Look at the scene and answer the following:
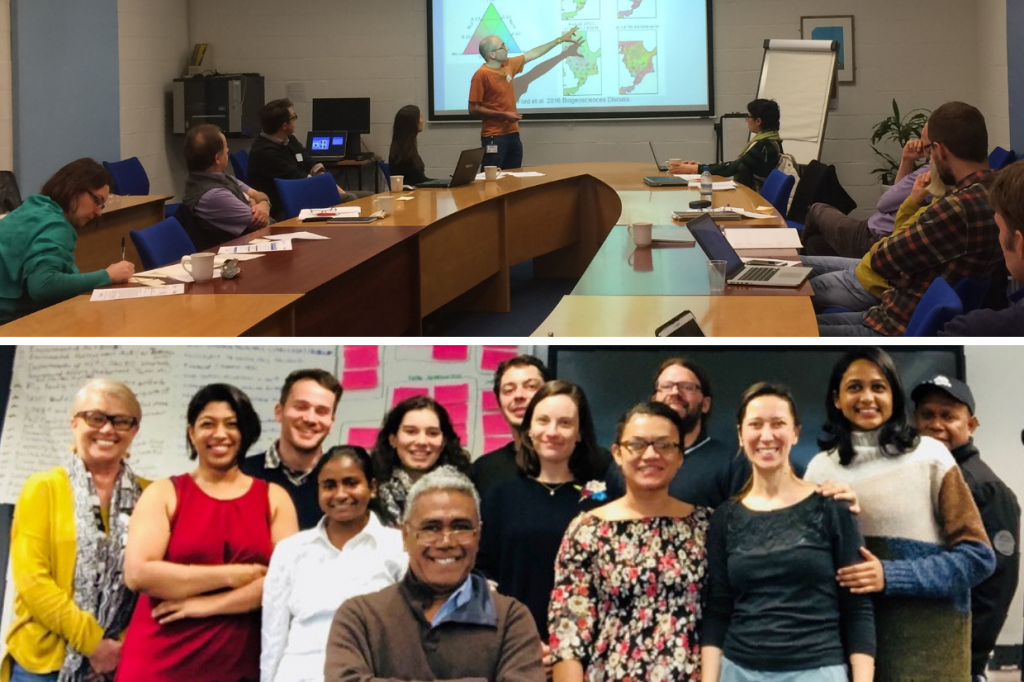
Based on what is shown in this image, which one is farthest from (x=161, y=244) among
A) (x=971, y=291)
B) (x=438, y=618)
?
(x=438, y=618)

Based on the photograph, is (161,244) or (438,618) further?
(161,244)

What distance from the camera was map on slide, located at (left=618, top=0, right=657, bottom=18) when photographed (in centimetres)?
905

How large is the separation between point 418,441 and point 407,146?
6.04 meters

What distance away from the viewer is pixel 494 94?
8.11 m

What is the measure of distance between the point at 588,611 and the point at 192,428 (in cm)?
47

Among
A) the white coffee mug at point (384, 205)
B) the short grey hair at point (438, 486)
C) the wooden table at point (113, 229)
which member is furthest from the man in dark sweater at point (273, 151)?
the short grey hair at point (438, 486)

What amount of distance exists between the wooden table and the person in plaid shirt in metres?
3.66

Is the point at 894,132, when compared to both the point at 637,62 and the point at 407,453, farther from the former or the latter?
the point at 407,453

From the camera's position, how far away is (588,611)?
3.82 ft

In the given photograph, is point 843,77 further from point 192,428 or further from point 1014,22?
point 192,428

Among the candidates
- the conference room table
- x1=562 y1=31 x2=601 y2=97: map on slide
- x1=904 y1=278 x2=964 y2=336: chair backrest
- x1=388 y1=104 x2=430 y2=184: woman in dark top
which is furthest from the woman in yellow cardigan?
x1=562 y1=31 x2=601 y2=97: map on slide

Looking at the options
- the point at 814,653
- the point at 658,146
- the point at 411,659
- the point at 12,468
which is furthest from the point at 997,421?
the point at 658,146

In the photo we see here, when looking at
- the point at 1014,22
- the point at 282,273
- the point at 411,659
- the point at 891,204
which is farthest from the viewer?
the point at 1014,22

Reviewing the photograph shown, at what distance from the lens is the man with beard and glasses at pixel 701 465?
46.3 inches
